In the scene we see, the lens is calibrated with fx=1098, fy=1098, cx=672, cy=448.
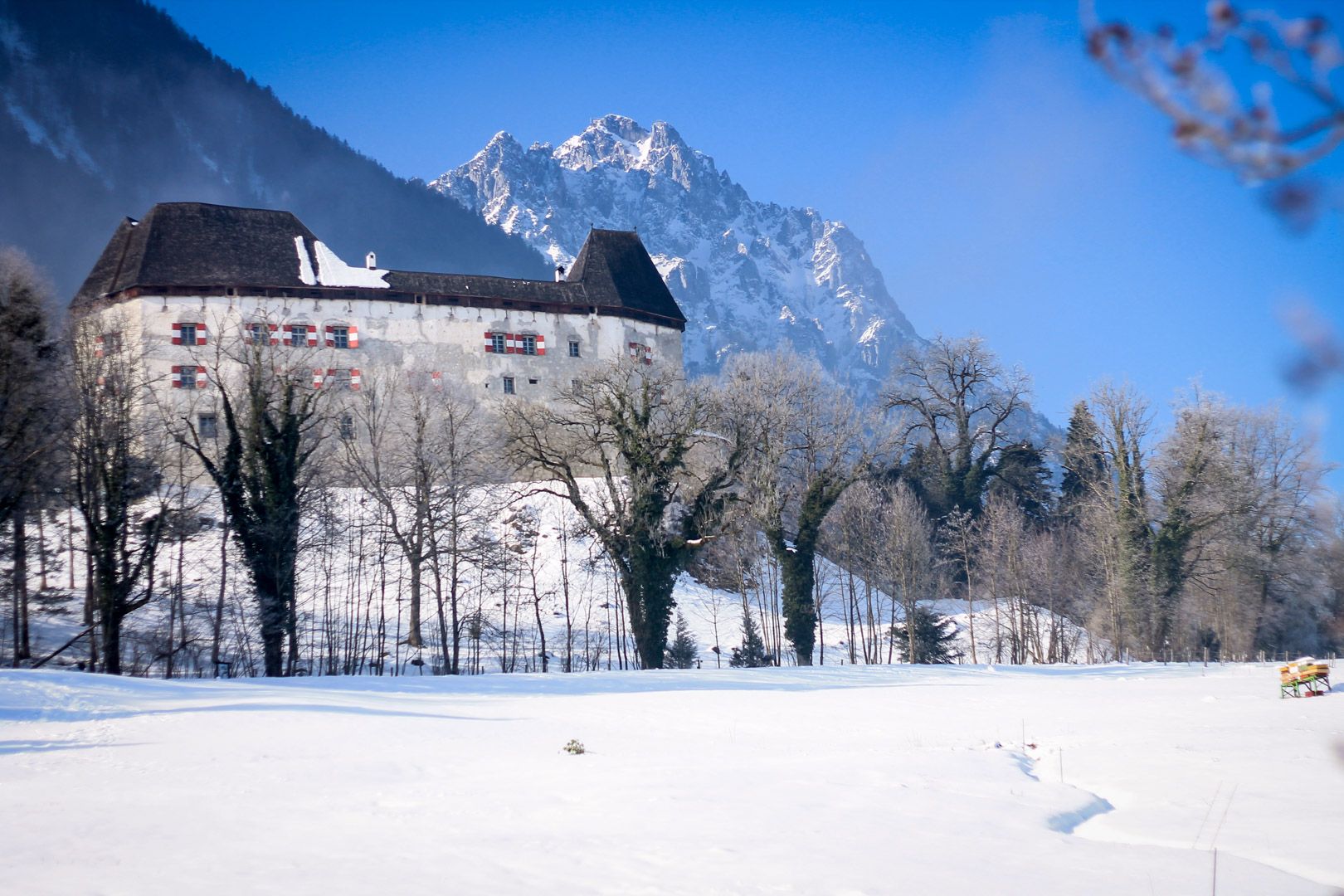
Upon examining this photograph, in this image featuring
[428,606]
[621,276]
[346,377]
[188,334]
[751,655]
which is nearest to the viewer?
[751,655]

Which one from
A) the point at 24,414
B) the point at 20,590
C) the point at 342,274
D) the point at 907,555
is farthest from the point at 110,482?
the point at 342,274

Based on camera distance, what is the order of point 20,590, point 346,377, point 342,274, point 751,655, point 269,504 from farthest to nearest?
1. point 342,274
2. point 346,377
3. point 751,655
4. point 20,590
5. point 269,504

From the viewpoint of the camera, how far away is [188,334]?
175 ft

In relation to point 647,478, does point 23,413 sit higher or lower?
higher

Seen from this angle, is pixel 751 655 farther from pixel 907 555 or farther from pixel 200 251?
pixel 200 251

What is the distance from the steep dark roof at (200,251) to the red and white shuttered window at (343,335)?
2785mm

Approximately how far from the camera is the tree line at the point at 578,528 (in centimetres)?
2889

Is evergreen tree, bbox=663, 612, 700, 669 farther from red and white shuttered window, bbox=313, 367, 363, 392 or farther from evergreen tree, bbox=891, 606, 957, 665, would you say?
red and white shuttered window, bbox=313, 367, 363, 392

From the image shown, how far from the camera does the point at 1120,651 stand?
4219cm

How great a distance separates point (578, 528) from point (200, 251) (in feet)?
101

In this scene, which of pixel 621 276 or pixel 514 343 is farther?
pixel 621 276

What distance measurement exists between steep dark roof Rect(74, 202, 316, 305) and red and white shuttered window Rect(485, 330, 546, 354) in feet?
32.2

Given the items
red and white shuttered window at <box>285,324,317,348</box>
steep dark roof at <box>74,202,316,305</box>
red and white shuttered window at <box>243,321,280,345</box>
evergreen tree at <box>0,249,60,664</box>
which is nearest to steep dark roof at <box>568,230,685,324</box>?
red and white shuttered window at <box>285,324,317,348</box>

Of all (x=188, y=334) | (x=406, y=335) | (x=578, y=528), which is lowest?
(x=578, y=528)
